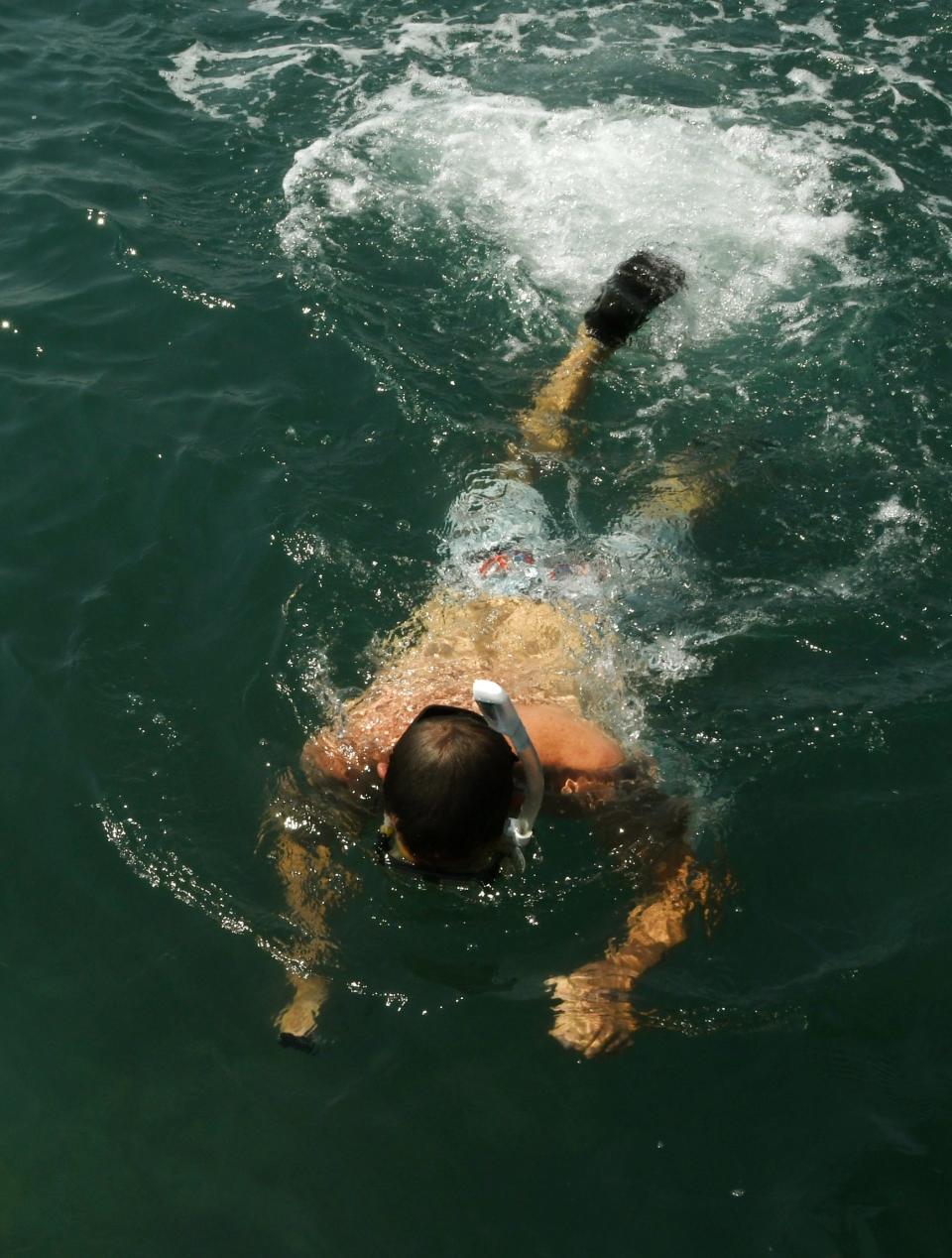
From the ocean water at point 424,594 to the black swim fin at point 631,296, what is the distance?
0.60 feet

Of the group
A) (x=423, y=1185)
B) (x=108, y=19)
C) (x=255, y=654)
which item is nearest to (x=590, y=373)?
(x=255, y=654)

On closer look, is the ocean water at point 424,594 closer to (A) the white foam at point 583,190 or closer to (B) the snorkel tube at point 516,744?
(A) the white foam at point 583,190

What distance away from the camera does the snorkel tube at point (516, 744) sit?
2742 mm

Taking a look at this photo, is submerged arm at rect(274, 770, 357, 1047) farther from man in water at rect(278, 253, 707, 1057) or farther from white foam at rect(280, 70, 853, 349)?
white foam at rect(280, 70, 853, 349)

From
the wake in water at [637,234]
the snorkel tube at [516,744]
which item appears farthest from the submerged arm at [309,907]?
the snorkel tube at [516,744]

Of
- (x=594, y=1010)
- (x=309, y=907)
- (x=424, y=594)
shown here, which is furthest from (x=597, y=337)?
(x=594, y=1010)

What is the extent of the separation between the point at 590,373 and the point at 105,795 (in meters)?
3.63

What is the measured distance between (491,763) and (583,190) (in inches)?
240

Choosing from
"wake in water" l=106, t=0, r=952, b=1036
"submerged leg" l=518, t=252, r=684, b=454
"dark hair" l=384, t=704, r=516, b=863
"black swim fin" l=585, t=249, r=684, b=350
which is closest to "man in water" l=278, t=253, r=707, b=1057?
"dark hair" l=384, t=704, r=516, b=863

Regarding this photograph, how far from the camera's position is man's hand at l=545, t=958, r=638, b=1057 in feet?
12.6

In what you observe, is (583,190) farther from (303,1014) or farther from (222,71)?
(303,1014)

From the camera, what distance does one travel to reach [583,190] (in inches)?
313

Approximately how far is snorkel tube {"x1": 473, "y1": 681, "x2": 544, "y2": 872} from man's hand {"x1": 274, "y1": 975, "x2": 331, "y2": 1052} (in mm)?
1100

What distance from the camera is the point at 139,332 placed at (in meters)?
7.01
